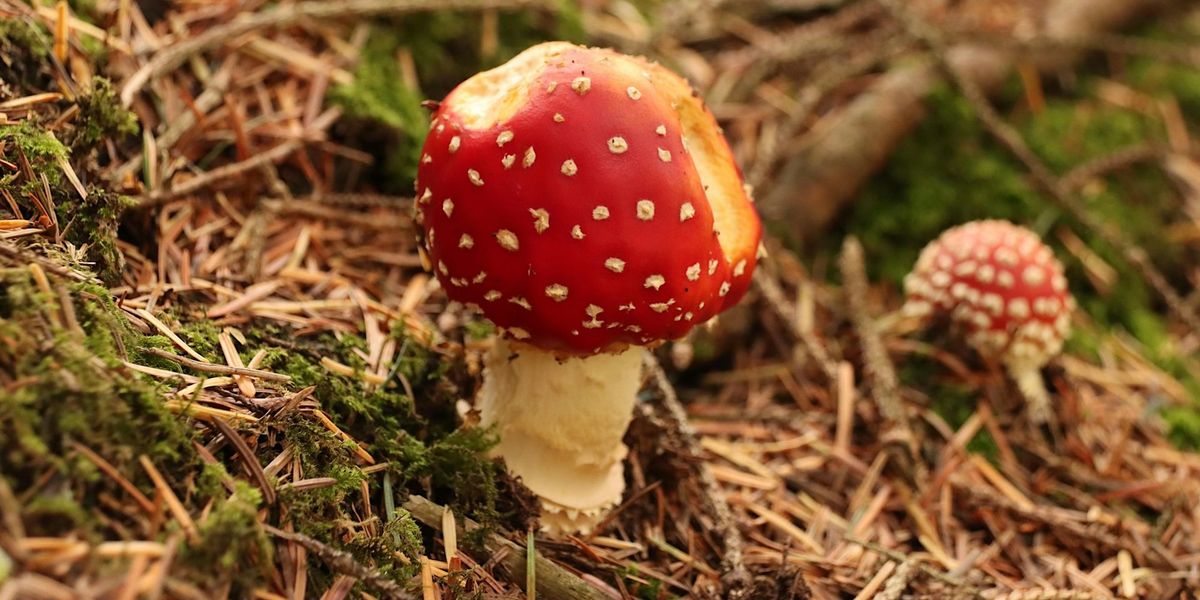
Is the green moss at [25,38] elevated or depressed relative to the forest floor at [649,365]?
elevated

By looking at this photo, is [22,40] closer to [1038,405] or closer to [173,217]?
[173,217]

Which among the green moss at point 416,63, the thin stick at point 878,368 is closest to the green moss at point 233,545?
the green moss at point 416,63

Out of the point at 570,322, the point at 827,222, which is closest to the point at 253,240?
the point at 570,322

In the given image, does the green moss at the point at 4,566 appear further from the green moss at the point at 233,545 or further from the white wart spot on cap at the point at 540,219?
the white wart spot on cap at the point at 540,219

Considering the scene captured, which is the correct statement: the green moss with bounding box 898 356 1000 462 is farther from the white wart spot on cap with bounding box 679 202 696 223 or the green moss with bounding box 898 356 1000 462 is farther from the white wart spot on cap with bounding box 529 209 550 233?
the white wart spot on cap with bounding box 529 209 550 233

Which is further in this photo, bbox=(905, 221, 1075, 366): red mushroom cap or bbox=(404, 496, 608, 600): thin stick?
bbox=(905, 221, 1075, 366): red mushroom cap

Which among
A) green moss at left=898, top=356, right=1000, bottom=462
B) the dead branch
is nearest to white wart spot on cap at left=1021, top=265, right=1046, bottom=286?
green moss at left=898, top=356, right=1000, bottom=462
